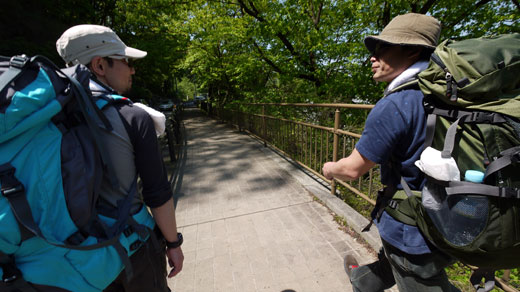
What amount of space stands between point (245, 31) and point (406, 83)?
7.61 m

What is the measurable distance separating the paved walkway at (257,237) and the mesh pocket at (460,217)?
1567mm

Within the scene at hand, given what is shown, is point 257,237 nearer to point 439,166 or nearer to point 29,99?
point 439,166

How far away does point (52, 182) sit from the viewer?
0.87 meters

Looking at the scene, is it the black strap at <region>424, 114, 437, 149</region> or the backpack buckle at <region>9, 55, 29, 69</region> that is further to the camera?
the black strap at <region>424, 114, 437, 149</region>

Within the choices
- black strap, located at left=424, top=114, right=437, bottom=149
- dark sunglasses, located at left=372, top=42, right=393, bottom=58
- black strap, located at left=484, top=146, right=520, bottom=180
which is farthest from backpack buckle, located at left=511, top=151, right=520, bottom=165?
dark sunglasses, located at left=372, top=42, right=393, bottom=58

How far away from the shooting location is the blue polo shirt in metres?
1.16

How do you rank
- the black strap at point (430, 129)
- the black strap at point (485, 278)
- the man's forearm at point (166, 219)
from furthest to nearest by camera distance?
the man's forearm at point (166, 219) < the black strap at point (485, 278) < the black strap at point (430, 129)

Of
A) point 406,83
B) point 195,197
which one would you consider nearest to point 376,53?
point 406,83

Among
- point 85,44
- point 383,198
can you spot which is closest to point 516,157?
point 383,198

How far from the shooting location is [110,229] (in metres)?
1.03

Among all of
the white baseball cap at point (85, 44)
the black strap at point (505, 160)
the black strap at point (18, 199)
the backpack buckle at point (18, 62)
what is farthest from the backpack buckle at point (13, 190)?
the black strap at point (505, 160)

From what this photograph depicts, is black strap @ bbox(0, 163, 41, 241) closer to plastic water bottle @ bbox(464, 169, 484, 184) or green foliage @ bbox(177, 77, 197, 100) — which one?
plastic water bottle @ bbox(464, 169, 484, 184)

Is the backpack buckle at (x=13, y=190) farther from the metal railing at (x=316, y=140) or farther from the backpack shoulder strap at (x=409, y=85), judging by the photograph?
the metal railing at (x=316, y=140)

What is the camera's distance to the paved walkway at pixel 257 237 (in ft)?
7.97
